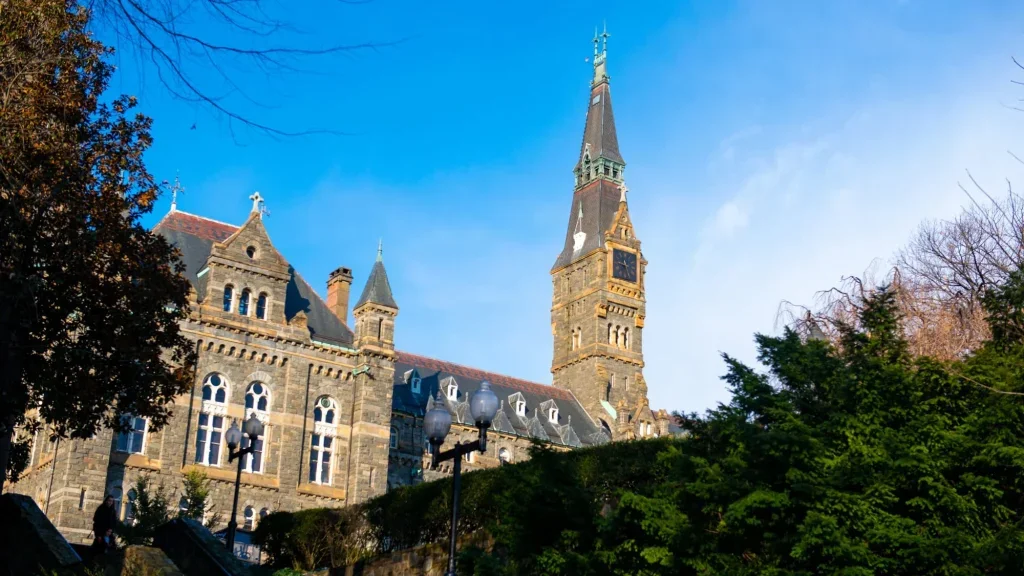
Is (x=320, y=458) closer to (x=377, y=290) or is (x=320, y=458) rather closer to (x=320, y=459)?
(x=320, y=459)

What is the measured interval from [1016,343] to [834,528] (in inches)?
197

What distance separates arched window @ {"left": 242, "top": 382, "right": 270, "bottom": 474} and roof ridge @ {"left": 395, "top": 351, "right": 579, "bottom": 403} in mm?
18750

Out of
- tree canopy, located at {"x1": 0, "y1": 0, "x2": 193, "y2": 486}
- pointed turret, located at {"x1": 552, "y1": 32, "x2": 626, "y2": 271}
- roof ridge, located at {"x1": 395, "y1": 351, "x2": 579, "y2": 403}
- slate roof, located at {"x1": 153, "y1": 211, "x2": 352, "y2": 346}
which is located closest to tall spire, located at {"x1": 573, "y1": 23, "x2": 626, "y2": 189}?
pointed turret, located at {"x1": 552, "y1": 32, "x2": 626, "y2": 271}

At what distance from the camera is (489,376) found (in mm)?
66625

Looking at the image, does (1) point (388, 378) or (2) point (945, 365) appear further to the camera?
(1) point (388, 378)

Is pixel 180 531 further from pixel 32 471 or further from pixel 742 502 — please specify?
pixel 32 471

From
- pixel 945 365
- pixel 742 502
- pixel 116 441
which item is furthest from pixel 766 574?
pixel 116 441

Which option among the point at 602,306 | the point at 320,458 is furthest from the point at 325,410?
the point at 602,306

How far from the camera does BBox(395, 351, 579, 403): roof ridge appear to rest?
6362cm

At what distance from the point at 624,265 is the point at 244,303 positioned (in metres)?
34.8

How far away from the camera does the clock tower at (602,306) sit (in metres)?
69.1

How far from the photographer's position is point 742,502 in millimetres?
15852

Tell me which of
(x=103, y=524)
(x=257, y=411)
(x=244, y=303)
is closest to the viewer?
(x=103, y=524)

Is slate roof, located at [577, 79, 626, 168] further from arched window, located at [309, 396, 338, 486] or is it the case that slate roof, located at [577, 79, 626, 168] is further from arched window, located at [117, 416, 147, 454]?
arched window, located at [117, 416, 147, 454]
